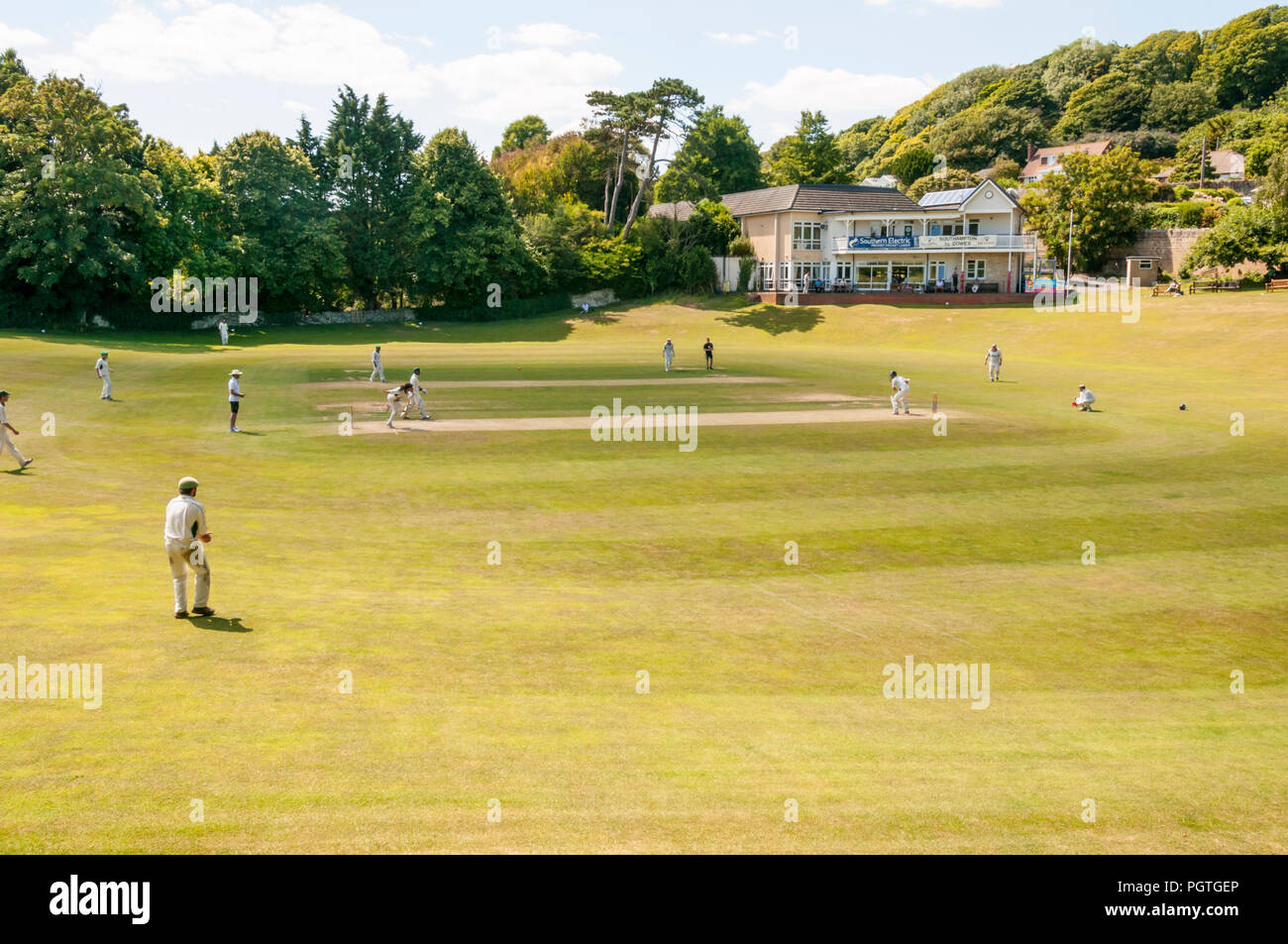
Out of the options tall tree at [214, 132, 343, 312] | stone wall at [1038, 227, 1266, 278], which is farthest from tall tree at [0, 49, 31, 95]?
stone wall at [1038, 227, 1266, 278]

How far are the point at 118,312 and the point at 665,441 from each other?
6401 centimetres

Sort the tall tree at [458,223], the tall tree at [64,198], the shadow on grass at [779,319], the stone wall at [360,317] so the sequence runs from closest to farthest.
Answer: the tall tree at [64,198] → the shadow on grass at [779,319] → the tall tree at [458,223] → the stone wall at [360,317]

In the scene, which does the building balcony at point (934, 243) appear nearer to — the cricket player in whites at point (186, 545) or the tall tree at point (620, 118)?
the tall tree at point (620, 118)

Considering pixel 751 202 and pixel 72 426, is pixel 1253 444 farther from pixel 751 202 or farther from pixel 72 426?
pixel 751 202

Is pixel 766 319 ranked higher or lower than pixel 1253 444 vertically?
higher

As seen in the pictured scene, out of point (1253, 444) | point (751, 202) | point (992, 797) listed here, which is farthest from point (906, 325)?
point (992, 797)

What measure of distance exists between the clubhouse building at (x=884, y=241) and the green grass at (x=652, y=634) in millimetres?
58806

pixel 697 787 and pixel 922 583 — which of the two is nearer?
pixel 697 787

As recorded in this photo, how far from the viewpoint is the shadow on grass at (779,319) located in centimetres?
8550

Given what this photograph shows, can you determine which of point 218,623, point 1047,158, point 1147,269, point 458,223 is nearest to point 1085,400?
point 218,623

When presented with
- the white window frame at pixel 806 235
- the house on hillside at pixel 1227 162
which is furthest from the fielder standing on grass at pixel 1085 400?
the house on hillside at pixel 1227 162
